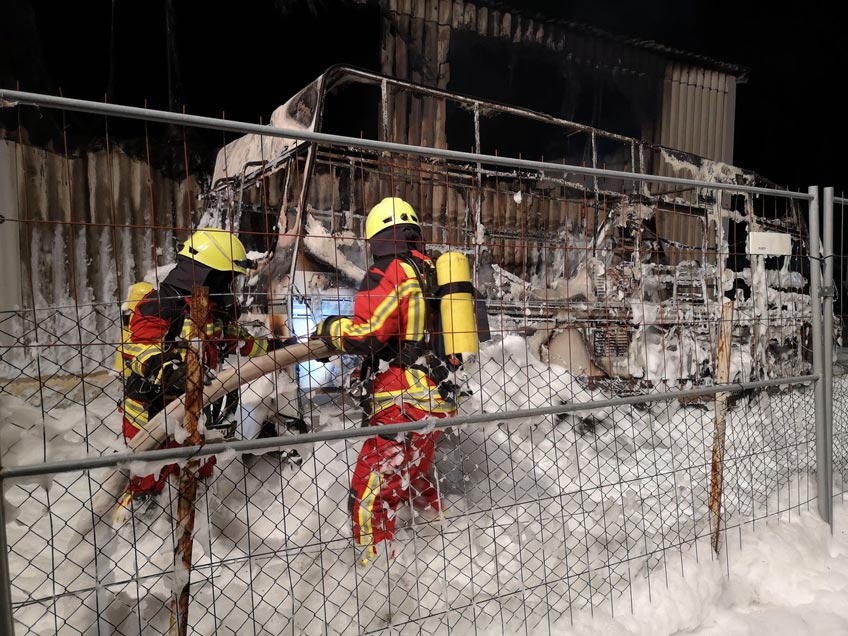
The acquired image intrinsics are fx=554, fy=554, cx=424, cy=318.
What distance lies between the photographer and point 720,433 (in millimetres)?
3184

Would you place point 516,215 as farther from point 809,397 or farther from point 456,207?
point 809,397

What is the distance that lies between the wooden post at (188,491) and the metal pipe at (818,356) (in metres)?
3.34

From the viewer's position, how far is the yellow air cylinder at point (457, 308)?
9.58 feet

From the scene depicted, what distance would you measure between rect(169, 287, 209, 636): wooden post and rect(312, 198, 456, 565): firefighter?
732mm

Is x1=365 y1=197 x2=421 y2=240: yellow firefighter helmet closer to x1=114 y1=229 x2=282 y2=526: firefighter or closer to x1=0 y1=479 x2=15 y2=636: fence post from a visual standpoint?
x1=114 y1=229 x2=282 y2=526: firefighter

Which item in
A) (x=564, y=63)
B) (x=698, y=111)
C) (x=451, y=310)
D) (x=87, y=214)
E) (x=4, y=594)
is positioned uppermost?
(x=564, y=63)

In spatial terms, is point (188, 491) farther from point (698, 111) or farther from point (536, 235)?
point (698, 111)

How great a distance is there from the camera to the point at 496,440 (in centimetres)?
442

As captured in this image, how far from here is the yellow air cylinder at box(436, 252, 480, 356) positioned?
2920 mm

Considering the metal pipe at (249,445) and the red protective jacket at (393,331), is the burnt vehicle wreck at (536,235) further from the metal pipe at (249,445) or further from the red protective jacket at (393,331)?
the metal pipe at (249,445)

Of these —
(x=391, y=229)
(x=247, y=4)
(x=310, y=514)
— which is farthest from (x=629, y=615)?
(x=247, y=4)

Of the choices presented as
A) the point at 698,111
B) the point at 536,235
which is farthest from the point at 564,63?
the point at 536,235

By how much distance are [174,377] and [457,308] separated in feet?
5.07

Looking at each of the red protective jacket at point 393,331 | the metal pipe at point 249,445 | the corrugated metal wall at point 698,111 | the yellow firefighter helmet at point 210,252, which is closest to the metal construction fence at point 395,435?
the metal pipe at point 249,445
